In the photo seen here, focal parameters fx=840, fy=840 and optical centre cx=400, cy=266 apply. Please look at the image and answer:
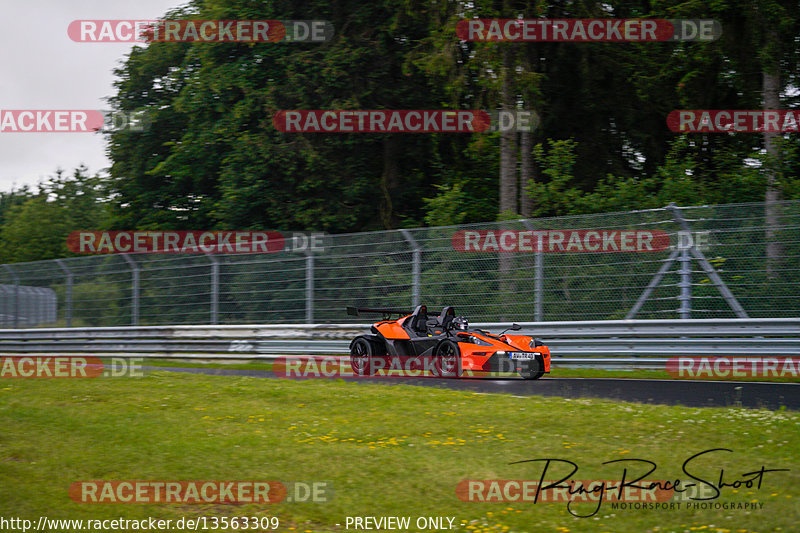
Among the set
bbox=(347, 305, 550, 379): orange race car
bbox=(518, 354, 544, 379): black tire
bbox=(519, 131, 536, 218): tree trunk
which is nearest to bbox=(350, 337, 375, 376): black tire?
bbox=(347, 305, 550, 379): orange race car

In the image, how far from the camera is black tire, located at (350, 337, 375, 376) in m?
13.3

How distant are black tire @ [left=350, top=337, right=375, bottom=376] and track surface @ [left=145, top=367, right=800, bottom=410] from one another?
0.48 m

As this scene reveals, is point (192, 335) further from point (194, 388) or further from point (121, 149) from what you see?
point (121, 149)

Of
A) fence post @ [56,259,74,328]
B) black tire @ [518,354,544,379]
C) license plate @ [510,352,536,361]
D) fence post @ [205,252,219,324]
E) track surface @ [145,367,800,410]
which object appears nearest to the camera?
track surface @ [145,367,800,410]

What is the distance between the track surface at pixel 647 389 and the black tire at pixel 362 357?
1.59ft

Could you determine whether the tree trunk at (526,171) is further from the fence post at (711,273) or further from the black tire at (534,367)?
the black tire at (534,367)

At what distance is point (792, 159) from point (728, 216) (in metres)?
5.80

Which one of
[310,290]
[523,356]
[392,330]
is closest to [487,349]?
[523,356]

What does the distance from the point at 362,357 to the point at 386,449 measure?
621cm

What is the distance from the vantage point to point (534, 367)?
1203 centimetres

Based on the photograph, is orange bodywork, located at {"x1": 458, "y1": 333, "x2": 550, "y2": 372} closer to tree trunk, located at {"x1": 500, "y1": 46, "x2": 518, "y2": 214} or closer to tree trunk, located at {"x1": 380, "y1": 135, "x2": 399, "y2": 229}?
tree trunk, located at {"x1": 500, "y1": 46, "x2": 518, "y2": 214}

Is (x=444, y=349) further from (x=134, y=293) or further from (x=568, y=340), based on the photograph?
(x=134, y=293)

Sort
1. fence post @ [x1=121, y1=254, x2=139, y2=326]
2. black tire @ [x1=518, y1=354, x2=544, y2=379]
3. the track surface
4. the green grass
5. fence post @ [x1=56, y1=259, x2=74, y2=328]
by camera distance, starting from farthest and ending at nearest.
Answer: fence post @ [x1=56, y1=259, x2=74, y2=328] < fence post @ [x1=121, y1=254, x2=139, y2=326] < black tire @ [x1=518, y1=354, x2=544, y2=379] < the track surface < the green grass

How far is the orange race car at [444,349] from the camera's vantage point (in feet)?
38.5
